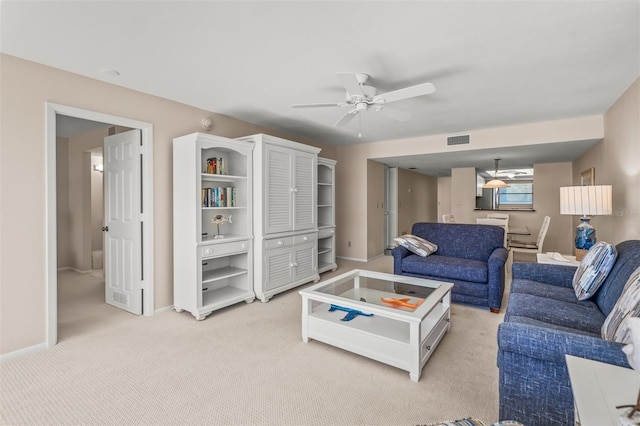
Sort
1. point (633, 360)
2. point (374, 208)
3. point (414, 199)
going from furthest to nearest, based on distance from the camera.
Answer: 1. point (414, 199)
2. point (374, 208)
3. point (633, 360)

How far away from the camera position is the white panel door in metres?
3.25

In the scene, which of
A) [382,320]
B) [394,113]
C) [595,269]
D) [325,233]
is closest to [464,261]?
[595,269]

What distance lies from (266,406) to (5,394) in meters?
1.68

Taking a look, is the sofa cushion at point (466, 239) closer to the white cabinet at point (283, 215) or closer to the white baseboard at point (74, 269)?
the white cabinet at point (283, 215)

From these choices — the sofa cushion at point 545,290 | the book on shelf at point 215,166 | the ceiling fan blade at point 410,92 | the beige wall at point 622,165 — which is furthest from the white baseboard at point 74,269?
the beige wall at point 622,165

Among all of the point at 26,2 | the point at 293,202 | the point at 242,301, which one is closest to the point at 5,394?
the point at 242,301

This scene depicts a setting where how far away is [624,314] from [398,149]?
4442 mm

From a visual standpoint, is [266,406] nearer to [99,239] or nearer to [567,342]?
[567,342]

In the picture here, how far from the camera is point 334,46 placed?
2.23 metres

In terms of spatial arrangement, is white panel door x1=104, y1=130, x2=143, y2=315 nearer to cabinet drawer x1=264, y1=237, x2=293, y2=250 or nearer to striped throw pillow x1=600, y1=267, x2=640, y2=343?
cabinet drawer x1=264, y1=237, x2=293, y2=250

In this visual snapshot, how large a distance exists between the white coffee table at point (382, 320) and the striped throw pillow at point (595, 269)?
3.10 feet

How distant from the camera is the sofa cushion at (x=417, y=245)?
157 inches

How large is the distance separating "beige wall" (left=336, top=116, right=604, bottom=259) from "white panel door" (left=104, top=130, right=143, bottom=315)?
3.85m

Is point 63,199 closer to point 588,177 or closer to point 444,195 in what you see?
point 588,177
